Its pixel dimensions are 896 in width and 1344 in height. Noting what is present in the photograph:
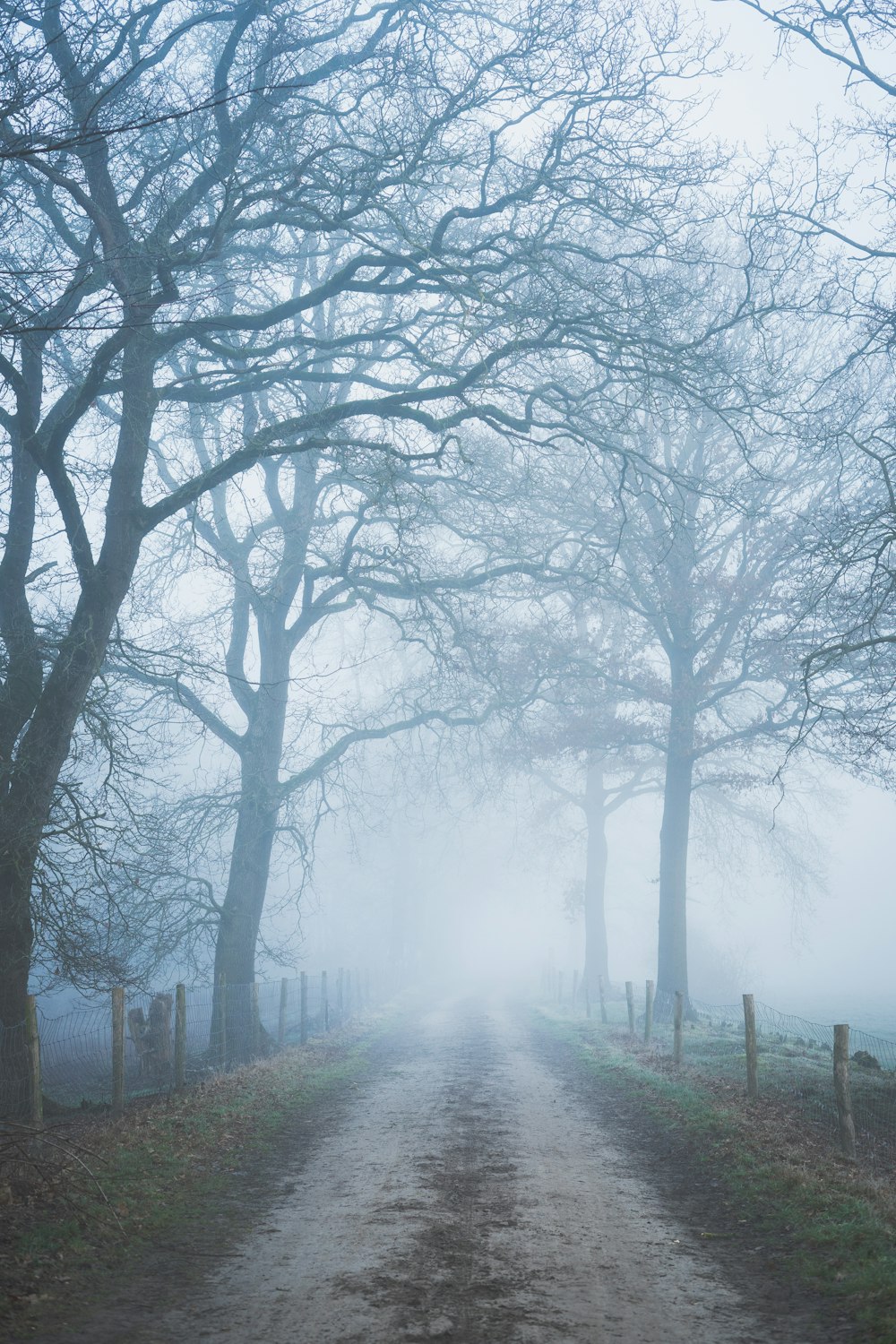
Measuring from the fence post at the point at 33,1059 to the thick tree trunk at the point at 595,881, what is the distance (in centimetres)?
2659

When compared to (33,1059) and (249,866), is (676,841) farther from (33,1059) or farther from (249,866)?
(33,1059)

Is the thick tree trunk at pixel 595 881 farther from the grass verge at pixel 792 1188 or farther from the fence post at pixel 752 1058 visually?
the fence post at pixel 752 1058

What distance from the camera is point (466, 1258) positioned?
20.2 ft

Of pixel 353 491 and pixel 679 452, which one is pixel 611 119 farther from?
pixel 679 452

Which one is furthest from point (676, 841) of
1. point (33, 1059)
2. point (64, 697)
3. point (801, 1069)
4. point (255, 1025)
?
point (33, 1059)

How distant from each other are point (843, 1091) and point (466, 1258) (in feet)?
16.1

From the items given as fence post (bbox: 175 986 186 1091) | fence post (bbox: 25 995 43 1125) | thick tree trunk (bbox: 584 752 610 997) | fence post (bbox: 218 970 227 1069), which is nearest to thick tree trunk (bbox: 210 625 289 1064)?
fence post (bbox: 218 970 227 1069)

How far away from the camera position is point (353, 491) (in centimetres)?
2077

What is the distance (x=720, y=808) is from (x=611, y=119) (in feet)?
83.9

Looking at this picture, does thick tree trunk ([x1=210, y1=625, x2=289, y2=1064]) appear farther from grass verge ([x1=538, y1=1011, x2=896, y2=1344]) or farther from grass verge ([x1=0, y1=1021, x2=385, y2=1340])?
grass verge ([x1=538, y1=1011, x2=896, y2=1344])

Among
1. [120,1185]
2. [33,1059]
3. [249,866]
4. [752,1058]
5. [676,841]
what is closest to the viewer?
[120,1185]

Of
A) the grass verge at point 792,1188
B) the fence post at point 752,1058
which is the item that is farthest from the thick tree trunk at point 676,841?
the fence post at point 752,1058

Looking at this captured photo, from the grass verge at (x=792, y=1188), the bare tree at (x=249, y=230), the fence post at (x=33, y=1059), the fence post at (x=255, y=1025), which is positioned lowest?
the fence post at (x=255, y=1025)

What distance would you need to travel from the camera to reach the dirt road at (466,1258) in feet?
16.7
